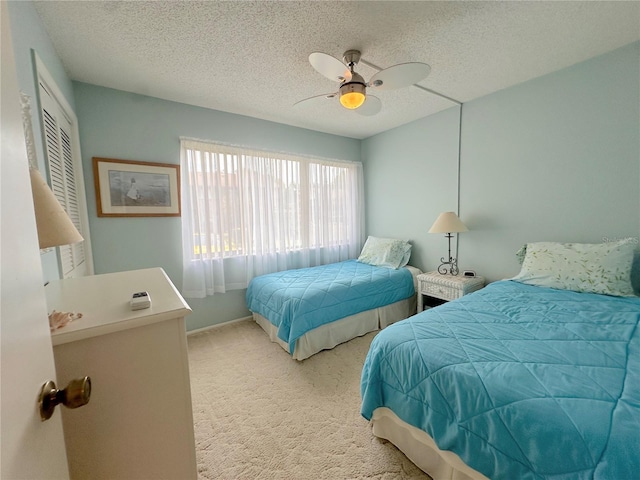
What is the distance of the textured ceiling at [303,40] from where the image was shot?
59.9 inches

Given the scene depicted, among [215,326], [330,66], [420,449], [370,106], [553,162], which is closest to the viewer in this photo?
[420,449]

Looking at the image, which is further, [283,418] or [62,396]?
[283,418]

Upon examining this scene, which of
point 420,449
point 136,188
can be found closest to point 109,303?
point 420,449

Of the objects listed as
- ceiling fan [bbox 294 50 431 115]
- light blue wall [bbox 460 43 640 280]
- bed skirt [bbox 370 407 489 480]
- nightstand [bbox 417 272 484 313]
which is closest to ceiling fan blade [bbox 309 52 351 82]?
ceiling fan [bbox 294 50 431 115]

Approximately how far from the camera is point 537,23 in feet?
5.42

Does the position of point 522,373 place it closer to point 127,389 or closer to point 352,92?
point 127,389

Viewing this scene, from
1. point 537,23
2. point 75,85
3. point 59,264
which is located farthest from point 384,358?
point 75,85

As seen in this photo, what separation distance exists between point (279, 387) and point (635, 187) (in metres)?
3.07

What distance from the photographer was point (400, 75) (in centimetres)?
163

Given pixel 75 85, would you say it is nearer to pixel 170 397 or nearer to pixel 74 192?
pixel 74 192

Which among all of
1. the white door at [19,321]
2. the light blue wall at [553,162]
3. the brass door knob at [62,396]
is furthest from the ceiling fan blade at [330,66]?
the light blue wall at [553,162]

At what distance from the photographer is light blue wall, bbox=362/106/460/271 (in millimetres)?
3066

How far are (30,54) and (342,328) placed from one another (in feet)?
9.40

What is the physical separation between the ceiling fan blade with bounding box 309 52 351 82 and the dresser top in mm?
1458
